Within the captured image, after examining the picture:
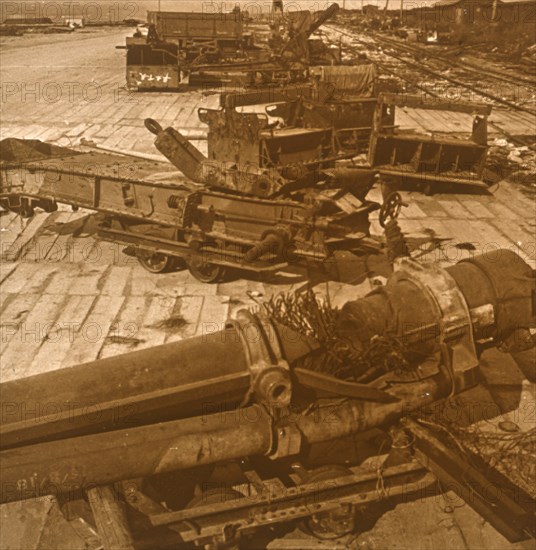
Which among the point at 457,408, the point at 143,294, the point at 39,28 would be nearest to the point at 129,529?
the point at 457,408

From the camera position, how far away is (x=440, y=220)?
40.8ft

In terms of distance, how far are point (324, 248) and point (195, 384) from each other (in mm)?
4414

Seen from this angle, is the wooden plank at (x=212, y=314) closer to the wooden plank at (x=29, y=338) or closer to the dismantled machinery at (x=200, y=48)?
the wooden plank at (x=29, y=338)

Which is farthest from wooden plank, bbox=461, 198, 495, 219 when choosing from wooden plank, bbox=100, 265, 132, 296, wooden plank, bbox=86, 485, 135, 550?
wooden plank, bbox=86, 485, 135, 550

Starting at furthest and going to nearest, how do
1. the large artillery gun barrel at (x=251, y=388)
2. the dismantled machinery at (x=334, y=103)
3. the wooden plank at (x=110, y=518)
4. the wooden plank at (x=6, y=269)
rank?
the dismantled machinery at (x=334, y=103) < the wooden plank at (x=6, y=269) < the large artillery gun barrel at (x=251, y=388) < the wooden plank at (x=110, y=518)

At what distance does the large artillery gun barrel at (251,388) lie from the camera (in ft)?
14.6

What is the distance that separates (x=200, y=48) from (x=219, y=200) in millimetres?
19128

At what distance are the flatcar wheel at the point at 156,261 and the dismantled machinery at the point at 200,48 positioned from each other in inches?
589

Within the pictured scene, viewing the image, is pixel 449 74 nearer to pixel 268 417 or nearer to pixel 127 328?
pixel 127 328

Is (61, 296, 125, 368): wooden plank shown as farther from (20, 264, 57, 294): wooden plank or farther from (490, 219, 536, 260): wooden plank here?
(490, 219, 536, 260): wooden plank

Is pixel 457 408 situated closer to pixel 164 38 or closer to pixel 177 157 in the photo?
pixel 177 157

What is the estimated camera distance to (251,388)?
4.85 m

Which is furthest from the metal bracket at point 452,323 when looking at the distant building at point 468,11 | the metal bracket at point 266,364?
the distant building at point 468,11

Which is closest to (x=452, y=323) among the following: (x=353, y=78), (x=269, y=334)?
(x=269, y=334)
